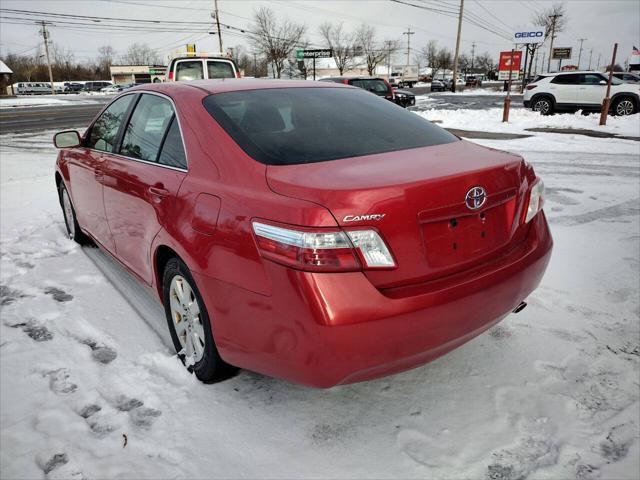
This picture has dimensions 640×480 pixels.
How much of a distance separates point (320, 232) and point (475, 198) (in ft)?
2.34

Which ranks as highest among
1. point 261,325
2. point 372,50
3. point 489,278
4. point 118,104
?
point 372,50

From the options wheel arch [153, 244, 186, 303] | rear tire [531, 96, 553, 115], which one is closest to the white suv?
rear tire [531, 96, 553, 115]

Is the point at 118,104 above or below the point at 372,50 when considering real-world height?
below

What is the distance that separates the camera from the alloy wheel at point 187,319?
2531 mm

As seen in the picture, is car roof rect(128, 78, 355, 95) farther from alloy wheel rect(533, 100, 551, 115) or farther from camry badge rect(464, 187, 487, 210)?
alloy wheel rect(533, 100, 551, 115)

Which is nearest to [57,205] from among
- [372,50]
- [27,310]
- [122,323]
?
[27,310]

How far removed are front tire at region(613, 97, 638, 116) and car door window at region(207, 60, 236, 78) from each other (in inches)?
521

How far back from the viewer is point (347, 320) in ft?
5.86

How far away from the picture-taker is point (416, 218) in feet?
6.25

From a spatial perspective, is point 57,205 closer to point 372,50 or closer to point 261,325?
point 261,325

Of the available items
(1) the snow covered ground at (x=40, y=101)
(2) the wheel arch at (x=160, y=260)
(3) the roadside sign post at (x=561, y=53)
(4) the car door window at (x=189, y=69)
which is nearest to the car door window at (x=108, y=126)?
(2) the wheel arch at (x=160, y=260)

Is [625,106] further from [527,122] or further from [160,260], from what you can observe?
[160,260]

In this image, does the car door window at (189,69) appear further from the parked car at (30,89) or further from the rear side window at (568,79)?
the parked car at (30,89)

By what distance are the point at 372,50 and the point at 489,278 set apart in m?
93.3
